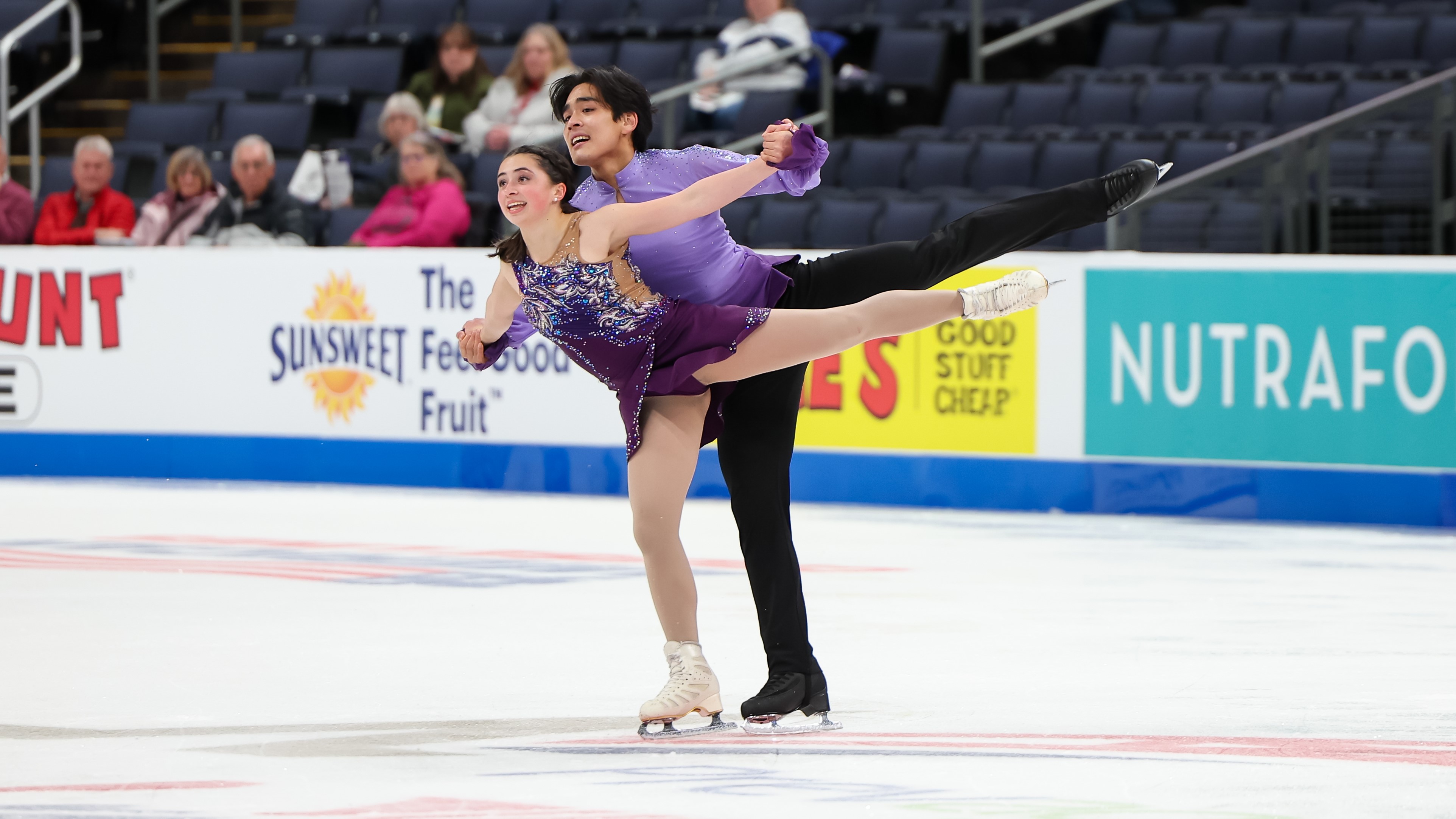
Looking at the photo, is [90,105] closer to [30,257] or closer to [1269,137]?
[30,257]

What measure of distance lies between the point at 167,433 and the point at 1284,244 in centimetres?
576

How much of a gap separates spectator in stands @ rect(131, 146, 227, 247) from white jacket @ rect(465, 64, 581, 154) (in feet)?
5.35

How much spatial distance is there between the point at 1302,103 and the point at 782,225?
9.22 ft

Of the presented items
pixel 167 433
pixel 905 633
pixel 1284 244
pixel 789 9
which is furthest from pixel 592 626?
pixel 789 9

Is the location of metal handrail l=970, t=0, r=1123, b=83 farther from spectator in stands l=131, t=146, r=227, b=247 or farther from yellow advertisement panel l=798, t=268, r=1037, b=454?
spectator in stands l=131, t=146, r=227, b=247

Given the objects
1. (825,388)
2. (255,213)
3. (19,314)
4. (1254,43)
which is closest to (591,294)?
(825,388)

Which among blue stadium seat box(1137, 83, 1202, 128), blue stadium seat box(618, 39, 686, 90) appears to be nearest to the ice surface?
blue stadium seat box(1137, 83, 1202, 128)

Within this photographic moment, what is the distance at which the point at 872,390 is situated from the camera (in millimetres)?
10148

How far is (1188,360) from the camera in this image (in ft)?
31.1

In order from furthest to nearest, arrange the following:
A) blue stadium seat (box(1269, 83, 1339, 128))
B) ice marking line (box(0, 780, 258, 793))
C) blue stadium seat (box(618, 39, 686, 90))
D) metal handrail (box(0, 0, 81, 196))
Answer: metal handrail (box(0, 0, 81, 196)) → blue stadium seat (box(618, 39, 686, 90)) → blue stadium seat (box(1269, 83, 1339, 128)) → ice marking line (box(0, 780, 258, 793))

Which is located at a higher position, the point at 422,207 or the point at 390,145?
the point at 390,145

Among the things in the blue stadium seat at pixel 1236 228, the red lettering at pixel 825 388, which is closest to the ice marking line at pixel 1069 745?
the blue stadium seat at pixel 1236 228

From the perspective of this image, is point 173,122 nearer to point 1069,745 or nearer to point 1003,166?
point 1003,166

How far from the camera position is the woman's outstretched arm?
14.6ft
